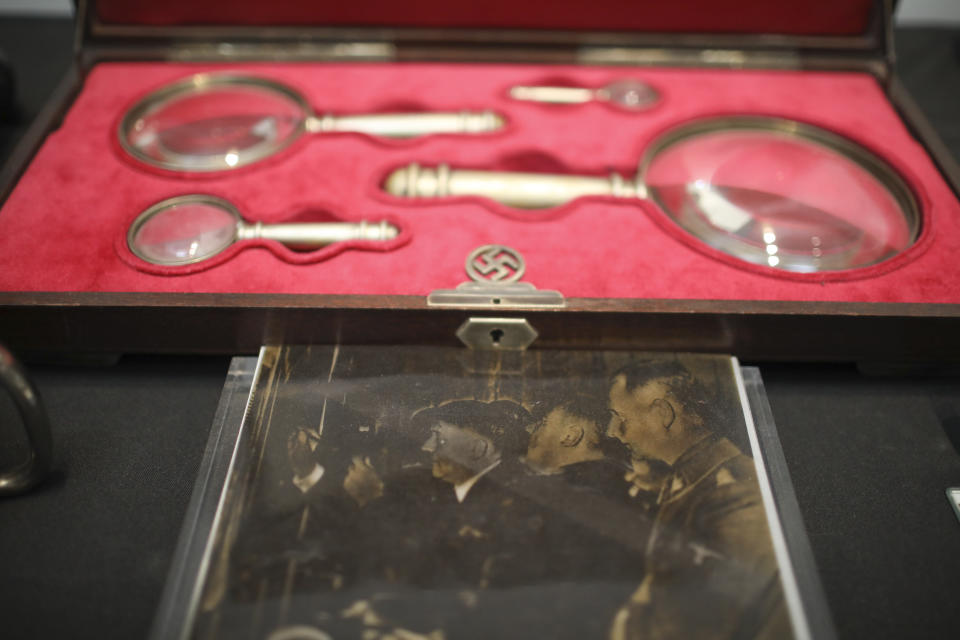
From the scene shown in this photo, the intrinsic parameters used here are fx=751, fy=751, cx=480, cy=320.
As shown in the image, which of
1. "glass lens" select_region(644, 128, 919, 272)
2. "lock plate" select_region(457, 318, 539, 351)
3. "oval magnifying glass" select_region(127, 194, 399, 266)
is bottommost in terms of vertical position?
"lock plate" select_region(457, 318, 539, 351)

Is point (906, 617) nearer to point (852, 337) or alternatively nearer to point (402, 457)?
point (852, 337)

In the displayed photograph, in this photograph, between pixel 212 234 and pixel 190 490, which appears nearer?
pixel 190 490

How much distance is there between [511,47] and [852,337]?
1.36 meters

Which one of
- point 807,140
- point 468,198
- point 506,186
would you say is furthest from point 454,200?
point 807,140

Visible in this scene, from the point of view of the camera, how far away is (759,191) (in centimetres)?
200

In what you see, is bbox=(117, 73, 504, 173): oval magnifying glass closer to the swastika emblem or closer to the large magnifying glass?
the large magnifying glass

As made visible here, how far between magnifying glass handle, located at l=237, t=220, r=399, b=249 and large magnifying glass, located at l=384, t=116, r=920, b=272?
18 centimetres

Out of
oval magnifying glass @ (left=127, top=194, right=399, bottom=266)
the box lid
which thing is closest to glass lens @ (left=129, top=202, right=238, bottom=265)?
oval magnifying glass @ (left=127, top=194, right=399, bottom=266)

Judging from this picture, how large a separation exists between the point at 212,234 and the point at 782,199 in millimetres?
1459

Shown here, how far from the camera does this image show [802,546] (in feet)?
4.68

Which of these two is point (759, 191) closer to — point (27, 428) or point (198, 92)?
point (198, 92)

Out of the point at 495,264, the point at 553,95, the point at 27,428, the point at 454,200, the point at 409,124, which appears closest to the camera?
the point at 27,428

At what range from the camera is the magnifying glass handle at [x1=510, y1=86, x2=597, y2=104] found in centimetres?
226

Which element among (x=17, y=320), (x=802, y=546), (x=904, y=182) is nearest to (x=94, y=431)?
(x=17, y=320)
